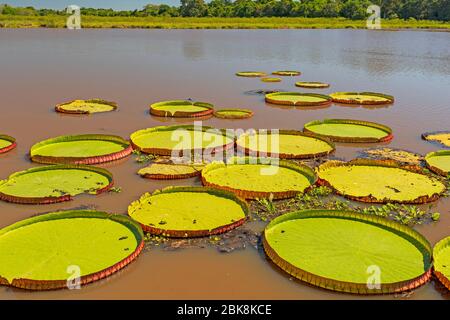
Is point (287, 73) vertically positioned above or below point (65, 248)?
above

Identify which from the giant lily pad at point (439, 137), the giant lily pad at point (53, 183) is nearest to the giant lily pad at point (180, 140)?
the giant lily pad at point (53, 183)

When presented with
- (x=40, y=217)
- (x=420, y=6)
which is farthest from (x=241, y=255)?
(x=420, y=6)

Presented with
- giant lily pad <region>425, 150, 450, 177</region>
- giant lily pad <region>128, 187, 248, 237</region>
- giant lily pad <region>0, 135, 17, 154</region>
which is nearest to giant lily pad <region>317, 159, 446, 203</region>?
giant lily pad <region>425, 150, 450, 177</region>

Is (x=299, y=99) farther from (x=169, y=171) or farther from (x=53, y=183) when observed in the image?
(x=53, y=183)

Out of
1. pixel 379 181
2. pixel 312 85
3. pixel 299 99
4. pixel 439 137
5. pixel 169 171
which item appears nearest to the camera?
pixel 379 181

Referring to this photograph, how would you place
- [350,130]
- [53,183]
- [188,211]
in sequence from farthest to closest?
[350,130] → [53,183] → [188,211]

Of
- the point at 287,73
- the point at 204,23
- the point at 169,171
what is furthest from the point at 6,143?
the point at 204,23
